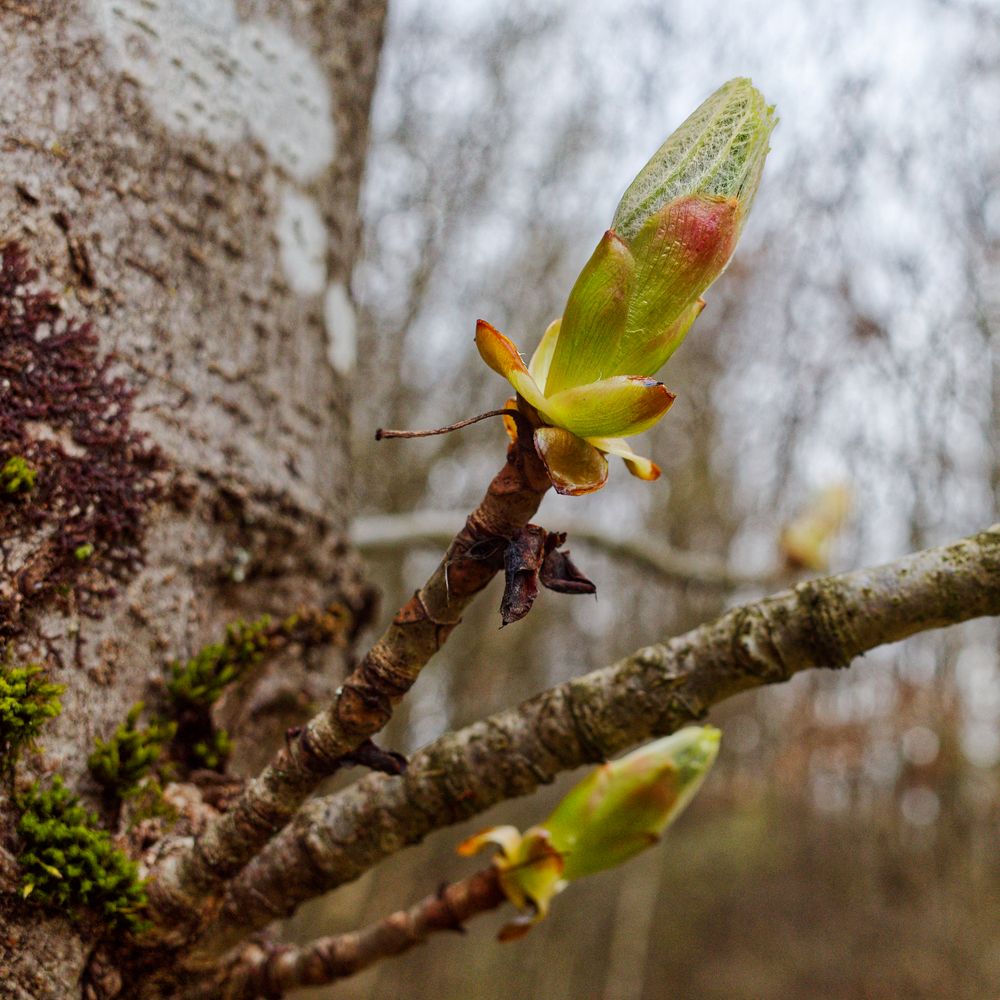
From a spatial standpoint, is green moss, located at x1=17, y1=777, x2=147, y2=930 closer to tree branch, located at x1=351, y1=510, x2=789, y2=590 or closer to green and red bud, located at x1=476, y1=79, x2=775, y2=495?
green and red bud, located at x1=476, y1=79, x2=775, y2=495

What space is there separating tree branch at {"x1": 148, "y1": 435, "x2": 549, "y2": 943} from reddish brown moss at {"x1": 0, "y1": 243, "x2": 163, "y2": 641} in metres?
0.31

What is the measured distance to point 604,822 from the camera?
37.0 inches

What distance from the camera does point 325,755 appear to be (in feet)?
2.52

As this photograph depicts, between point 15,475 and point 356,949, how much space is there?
66cm

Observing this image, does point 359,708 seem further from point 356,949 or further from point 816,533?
point 816,533

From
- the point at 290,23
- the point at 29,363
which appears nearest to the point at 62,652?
the point at 29,363

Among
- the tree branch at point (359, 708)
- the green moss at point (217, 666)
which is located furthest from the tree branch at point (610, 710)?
the green moss at point (217, 666)

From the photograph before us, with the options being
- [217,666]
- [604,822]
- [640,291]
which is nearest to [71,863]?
[217,666]

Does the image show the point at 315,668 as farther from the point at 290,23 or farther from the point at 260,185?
the point at 290,23

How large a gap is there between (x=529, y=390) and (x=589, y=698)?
1.12ft

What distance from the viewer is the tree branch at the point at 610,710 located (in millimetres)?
729

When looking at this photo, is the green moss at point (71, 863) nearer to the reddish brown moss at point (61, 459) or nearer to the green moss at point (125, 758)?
the green moss at point (125, 758)

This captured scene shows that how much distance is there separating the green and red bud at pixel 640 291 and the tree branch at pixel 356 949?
23.2 inches

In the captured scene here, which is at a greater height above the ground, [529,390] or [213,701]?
[529,390]
